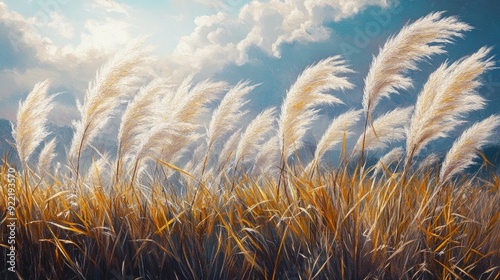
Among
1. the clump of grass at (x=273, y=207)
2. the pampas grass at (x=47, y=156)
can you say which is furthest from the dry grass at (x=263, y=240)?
the pampas grass at (x=47, y=156)

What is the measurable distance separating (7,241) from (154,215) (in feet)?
2.47

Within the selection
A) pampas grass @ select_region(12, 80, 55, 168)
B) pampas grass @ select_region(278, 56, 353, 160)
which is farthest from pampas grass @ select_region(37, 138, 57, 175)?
pampas grass @ select_region(278, 56, 353, 160)

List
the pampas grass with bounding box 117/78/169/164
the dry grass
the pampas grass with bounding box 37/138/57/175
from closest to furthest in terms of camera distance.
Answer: the dry grass → the pampas grass with bounding box 117/78/169/164 → the pampas grass with bounding box 37/138/57/175

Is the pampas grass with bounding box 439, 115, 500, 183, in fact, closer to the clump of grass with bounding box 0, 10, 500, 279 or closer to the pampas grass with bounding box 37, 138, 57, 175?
the clump of grass with bounding box 0, 10, 500, 279

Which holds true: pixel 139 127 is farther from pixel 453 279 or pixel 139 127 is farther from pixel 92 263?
pixel 453 279

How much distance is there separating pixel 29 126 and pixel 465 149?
2701 millimetres

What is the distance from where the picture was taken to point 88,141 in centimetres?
293

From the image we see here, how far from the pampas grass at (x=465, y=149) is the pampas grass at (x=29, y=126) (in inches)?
96.7

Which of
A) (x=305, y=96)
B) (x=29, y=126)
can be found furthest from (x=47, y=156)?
(x=305, y=96)

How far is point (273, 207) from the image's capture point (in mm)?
2436

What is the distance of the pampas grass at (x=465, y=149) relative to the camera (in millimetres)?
3023

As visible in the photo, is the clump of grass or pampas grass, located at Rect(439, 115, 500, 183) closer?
the clump of grass

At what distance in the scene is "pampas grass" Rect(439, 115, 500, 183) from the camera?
302cm

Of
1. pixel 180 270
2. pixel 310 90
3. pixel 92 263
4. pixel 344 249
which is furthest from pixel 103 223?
pixel 310 90
